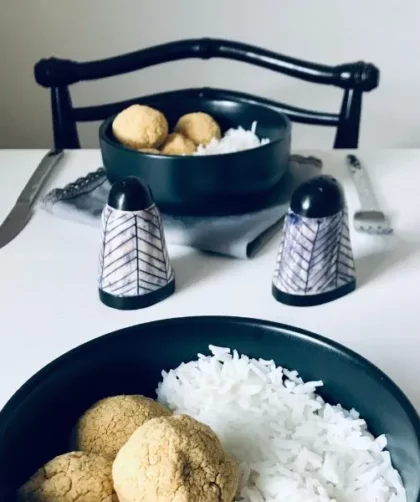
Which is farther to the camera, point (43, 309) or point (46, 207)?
point (46, 207)

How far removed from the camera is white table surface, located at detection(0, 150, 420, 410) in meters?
0.55

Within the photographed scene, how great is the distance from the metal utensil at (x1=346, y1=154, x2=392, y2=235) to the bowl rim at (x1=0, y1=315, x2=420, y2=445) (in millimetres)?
296

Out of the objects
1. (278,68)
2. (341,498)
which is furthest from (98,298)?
(278,68)

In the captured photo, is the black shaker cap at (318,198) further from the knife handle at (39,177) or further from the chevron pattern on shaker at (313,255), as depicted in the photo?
the knife handle at (39,177)

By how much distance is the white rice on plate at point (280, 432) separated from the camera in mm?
402

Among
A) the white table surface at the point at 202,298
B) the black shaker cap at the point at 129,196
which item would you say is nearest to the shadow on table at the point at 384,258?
the white table surface at the point at 202,298

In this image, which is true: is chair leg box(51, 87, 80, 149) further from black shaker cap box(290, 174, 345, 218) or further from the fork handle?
black shaker cap box(290, 174, 345, 218)

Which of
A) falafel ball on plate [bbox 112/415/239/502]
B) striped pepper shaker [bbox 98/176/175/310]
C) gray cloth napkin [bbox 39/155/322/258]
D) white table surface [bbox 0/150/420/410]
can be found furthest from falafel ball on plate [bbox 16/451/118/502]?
gray cloth napkin [bbox 39/155/322/258]

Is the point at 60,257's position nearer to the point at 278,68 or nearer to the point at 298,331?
the point at 298,331

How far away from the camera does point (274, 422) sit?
447 millimetres

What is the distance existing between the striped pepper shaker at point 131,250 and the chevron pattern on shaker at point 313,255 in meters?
0.11

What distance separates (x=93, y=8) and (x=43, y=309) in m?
0.94

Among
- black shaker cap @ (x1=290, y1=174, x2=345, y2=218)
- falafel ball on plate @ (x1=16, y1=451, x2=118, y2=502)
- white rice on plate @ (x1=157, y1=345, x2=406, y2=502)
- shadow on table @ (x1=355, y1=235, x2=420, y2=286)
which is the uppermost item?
black shaker cap @ (x1=290, y1=174, x2=345, y2=218)

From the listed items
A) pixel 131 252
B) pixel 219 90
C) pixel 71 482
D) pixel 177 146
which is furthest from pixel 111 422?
pixel 219 90
